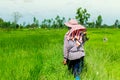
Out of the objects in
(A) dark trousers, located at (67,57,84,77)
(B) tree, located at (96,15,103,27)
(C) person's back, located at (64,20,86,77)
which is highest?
(C) person's back, located at (64,20,86,77)

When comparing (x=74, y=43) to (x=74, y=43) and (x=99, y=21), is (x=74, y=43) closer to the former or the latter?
(x=74, y=43)

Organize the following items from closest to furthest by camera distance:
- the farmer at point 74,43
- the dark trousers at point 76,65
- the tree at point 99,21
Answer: the farmer at point 74,43
the dark trousers at point 76,65
the tree at point 99,21

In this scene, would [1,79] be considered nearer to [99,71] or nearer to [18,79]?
[18,79]

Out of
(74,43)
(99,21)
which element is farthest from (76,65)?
(99,21)

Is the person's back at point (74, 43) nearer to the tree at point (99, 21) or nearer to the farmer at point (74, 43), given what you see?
the farmer at point (74, 43)

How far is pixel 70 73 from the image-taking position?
7.27m

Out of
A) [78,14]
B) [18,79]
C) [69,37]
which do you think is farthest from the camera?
[78,14]

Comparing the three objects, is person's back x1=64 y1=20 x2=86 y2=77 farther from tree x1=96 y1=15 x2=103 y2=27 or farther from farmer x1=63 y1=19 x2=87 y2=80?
tree x1=96 y1=15 x2=103 y2=27

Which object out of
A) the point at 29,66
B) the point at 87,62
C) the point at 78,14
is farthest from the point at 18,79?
the point at 78,14

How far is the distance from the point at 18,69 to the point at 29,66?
0.65 metres

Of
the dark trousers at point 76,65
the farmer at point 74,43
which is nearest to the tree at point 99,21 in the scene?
the dark trousers at point 76,65

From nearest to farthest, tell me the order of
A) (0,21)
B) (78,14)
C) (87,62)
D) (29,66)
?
(29,66)
(87,62)
(78,14)
(0,21)

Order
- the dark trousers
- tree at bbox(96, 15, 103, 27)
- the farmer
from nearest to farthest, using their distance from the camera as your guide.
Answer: the farmer
the dark trousers
tree at bbox(96, 15, 103, 27)

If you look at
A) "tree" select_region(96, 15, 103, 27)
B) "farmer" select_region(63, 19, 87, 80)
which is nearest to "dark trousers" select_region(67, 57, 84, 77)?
A: "farmer" select_region(63, 19, 87, 80)
